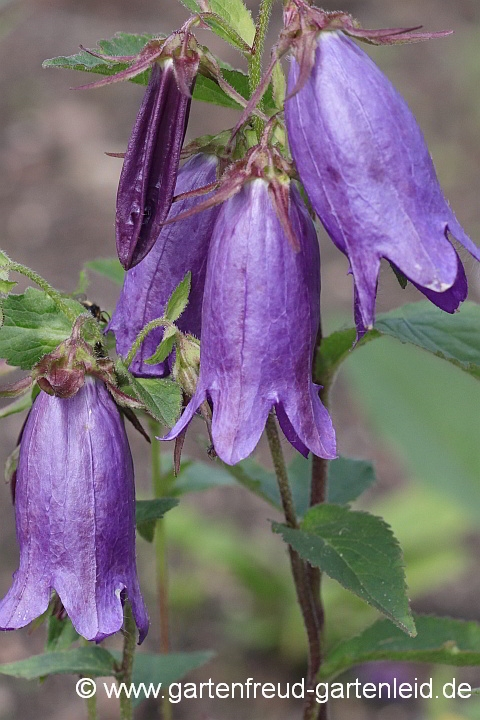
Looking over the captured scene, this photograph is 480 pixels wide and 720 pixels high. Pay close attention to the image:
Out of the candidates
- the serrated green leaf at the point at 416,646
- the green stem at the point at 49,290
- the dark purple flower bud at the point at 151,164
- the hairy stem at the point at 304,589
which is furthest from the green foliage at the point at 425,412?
the dark purple flower bud at the point at 151,164

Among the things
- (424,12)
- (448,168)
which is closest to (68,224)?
(448,168)

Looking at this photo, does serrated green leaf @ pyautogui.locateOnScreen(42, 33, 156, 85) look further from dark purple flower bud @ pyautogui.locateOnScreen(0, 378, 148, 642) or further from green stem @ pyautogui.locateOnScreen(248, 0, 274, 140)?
dark purple flower bud @ pyautogui.locateOnScreen(0, 378, 148, 642)

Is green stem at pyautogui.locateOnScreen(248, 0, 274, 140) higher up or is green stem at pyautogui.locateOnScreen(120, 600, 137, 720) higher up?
green stem at pyautogui.locateOnScreen(248, 0, 274, 140)

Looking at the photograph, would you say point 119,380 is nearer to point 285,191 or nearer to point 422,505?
point 285,191

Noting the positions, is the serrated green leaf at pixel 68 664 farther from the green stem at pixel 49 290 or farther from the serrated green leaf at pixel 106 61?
the serrated green leaf at pixel 106 61

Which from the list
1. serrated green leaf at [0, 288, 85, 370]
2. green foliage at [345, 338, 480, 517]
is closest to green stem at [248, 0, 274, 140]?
serrated green leaf at [0, 288, 85, 370]

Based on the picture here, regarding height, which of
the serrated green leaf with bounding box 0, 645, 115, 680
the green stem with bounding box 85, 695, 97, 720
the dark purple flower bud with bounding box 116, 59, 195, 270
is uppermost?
the dark purple flower bud with bounding box 116, 59, 195, 270
